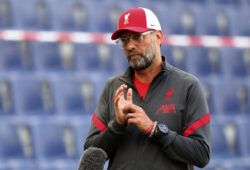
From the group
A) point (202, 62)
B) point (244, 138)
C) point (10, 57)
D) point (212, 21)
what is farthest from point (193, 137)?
point (212, 21)

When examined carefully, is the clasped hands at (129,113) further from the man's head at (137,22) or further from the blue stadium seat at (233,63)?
the blue stadium seat at (233,63)

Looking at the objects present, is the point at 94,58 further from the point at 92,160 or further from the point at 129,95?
the point at 92,160

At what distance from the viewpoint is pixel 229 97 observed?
3529 mm

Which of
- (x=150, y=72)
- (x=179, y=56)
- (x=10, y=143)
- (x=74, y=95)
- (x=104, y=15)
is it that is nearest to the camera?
(x=150, y=72)

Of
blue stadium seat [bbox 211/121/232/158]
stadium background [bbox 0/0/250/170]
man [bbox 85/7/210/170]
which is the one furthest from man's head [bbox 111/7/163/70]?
blue stadium seat [bbox 211/121/232/158]

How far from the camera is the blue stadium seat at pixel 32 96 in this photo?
2.98 metres

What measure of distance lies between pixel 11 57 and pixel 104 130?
7.13 ft

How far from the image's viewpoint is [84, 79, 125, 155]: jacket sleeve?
3.44 ft

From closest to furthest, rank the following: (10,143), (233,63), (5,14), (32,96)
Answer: (10,143), (32,96), (5,14), (233,63)

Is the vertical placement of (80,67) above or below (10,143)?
above

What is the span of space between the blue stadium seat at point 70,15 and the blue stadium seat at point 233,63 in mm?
1090

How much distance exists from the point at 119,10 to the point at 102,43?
1.07ft

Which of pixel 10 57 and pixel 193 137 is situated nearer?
pixel 193 137

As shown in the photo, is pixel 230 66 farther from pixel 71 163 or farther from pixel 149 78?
pixel 149 78
